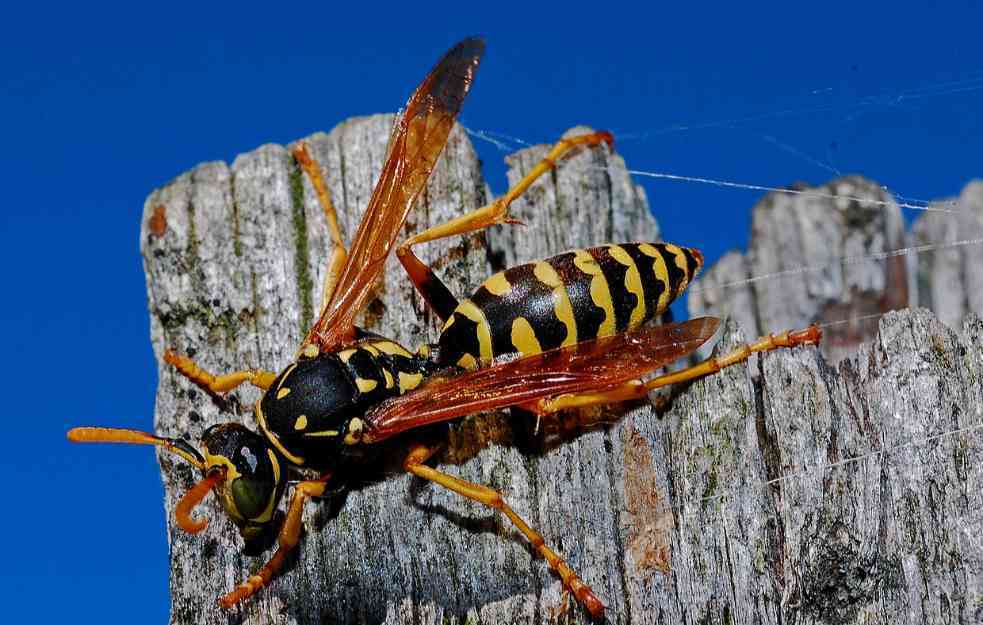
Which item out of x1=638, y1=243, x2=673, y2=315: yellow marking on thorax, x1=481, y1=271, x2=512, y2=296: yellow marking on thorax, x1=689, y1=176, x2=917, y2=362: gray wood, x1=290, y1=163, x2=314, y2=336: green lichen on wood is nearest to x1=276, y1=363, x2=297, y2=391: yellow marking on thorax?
x1=290, y1=163, x2=314, y2=336: green lichen on wood

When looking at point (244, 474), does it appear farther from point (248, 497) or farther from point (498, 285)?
point (498, 285)

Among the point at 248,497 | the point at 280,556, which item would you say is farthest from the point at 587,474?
the point at 248,497

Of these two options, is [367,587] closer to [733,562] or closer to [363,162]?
[733,562]

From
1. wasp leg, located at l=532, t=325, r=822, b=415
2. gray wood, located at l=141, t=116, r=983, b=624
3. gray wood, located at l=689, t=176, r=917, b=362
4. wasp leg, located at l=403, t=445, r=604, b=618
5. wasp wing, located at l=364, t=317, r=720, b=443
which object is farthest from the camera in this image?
gray wood, located at l=689, t=176, r=917, b=362

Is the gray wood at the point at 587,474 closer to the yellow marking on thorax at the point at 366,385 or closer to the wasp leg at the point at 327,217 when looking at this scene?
the wasp leg at the point at 327,217

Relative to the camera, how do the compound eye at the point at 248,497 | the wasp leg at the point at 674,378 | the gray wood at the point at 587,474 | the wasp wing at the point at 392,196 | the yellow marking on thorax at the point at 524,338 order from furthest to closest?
the wasp wing at the point at 392,196, the yellow marking on thorax at the point at 524,338, the compound eye at the point at 248,497, the wasp leg at the point at 674,378, the gray wood at the point at 587,474

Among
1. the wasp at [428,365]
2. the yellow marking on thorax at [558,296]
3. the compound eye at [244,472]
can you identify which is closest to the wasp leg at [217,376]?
the wasp at [428,365]

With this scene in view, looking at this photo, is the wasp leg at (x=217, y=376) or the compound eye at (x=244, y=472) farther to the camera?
the wasp leg at (x=217, y=376)

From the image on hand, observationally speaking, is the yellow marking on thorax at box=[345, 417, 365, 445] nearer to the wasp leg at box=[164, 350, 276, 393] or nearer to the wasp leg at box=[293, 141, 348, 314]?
the wasp leg at box=[164, 350, 276, 393]
